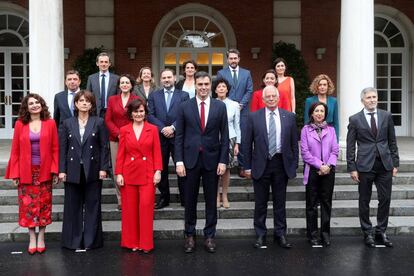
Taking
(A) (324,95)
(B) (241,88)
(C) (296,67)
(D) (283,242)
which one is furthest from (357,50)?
(D) (283,242)

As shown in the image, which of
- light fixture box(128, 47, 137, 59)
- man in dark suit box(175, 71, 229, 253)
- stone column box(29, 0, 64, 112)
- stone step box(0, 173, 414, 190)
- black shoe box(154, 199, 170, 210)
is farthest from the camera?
light fixture box(128, 47, 137, 59)

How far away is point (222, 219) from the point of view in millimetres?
6867

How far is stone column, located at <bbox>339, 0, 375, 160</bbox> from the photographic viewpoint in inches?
356

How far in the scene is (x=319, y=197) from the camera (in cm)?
605

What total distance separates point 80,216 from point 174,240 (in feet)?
3.85

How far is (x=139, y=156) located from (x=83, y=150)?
0.65 meters

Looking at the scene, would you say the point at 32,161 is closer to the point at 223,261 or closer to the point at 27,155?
the point at 27,155

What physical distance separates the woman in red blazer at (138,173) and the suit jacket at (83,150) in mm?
261

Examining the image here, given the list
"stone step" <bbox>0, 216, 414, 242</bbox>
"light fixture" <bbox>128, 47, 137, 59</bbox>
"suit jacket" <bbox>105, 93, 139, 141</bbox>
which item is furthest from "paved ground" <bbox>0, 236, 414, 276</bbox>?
"light fixture" <bbox>128, 47, 137, 59</bbox>

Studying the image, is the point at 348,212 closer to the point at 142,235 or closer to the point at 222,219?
the point at 222,219

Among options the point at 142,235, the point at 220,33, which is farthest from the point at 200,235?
the point at 220,33

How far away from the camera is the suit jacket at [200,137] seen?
569cm

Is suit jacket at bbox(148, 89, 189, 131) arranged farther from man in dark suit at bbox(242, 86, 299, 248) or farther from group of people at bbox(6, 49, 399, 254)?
man in dark suit at bbox(242, 86, 299, 248)

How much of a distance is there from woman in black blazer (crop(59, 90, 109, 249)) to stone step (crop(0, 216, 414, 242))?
0.43 meters
